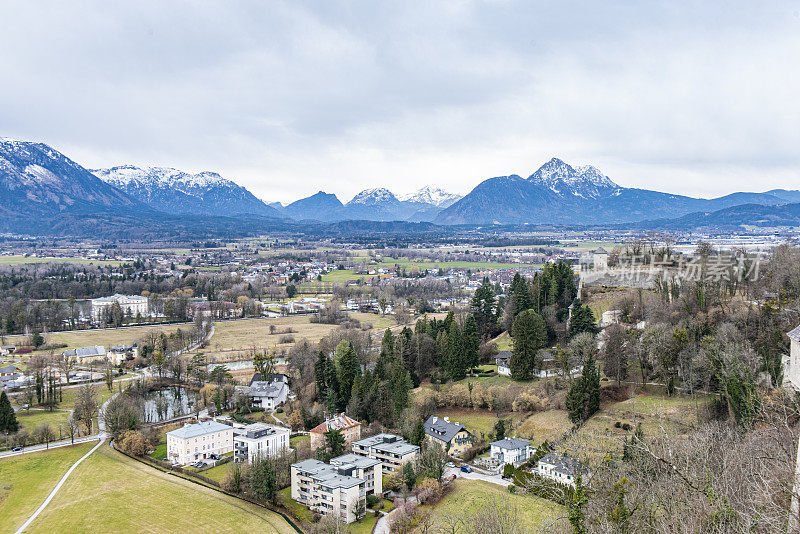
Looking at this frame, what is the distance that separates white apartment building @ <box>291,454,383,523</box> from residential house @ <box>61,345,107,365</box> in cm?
2997

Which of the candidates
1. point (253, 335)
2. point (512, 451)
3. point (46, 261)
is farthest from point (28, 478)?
point (46, 261)

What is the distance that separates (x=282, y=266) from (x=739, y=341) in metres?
89.1

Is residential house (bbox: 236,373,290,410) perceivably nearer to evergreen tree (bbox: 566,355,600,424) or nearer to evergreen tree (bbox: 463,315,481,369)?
evergreen tree (bbox: 463,315,481,369)

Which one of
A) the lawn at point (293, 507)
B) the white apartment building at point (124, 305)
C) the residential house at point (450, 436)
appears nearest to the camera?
the lawn at point (293, 507)

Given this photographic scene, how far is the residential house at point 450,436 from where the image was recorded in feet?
84.8

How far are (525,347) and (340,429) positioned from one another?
10656 mm

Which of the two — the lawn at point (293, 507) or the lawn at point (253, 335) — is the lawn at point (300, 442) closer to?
the lawn at point (293, 507)

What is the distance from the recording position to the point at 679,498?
1054 centimetres

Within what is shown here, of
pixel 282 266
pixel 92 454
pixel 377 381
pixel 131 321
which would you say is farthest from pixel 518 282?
pixel 282 266

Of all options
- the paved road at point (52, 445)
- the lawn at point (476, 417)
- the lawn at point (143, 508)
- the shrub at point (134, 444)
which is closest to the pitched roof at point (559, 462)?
the lawn at point (476, 417)

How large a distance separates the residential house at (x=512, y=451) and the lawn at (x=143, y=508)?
29.0 ft

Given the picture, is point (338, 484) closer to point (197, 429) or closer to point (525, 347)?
point (197, 429)

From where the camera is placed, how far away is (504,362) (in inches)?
1310

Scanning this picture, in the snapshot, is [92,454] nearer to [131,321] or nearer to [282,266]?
[131,321]
